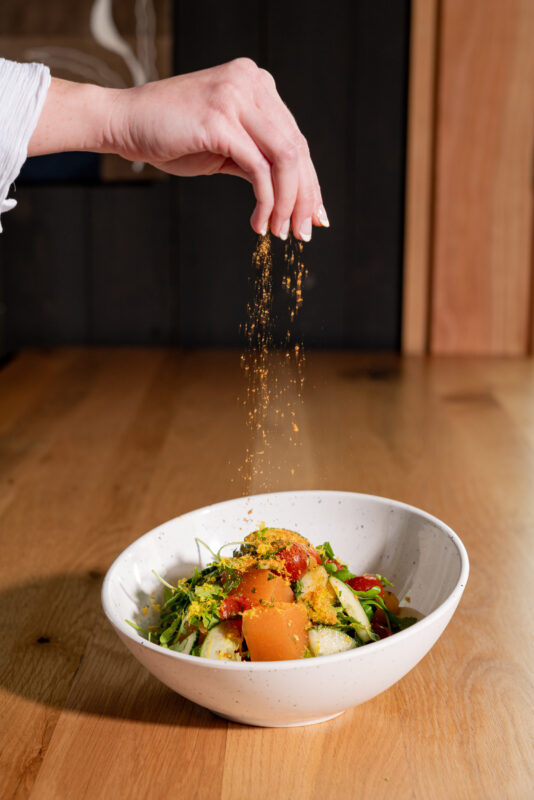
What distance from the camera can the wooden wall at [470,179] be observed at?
6.57 feet

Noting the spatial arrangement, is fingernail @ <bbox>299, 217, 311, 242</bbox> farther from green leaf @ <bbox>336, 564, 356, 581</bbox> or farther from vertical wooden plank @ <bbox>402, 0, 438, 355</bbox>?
vertical wooden plank @ <bbox>402, 0, 438, 355</bbox>

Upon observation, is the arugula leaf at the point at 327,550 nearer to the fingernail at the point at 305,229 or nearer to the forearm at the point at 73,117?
the fingernail at the point at 305,229

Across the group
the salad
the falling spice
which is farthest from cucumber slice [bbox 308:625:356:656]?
the falling spice

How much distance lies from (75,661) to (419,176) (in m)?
1.63

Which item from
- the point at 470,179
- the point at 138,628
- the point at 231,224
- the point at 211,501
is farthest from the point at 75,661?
the point at 470,179

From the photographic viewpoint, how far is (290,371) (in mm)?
874

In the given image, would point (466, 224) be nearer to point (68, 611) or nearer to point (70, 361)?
point (70, 361)

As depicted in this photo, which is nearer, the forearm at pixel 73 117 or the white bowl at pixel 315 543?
the white bowl at pixel 315 543

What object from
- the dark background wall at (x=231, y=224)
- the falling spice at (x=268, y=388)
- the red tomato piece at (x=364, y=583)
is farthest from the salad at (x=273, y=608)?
the dark background wall at (x=231, y=224)

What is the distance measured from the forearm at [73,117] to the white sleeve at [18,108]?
15 millimetres

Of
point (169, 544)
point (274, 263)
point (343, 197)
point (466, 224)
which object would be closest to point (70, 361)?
point (274, 263)

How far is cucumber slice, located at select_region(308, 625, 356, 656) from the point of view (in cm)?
57

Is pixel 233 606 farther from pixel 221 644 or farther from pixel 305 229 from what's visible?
pixel 305 229

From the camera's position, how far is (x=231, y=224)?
2115mm
